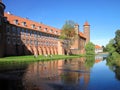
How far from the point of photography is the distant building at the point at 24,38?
161 feet

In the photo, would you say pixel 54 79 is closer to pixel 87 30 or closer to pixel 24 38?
pixel 24 38

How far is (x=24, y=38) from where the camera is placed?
58.8 m

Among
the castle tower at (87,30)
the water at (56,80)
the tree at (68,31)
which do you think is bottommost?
the water at (56,80)

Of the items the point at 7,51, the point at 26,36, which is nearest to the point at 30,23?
the point at 26,36

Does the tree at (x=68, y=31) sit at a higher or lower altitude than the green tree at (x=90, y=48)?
higher

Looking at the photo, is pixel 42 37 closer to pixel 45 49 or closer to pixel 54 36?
pixel 45 49

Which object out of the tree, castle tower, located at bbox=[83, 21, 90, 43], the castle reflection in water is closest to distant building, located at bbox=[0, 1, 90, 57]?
the tree

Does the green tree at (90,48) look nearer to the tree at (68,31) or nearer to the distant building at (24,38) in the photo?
the distant building at (24,38)

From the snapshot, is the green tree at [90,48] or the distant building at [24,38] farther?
the green tree at [90,48]

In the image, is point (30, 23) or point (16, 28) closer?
point (16, 28)

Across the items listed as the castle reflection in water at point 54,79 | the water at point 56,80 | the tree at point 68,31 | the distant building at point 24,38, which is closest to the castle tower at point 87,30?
the distant building at point 24,38

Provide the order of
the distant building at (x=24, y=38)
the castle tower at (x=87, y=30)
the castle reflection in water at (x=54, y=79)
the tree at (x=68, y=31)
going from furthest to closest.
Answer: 1. the castle tower at (x=87, y=30)
2. the tree at (x=68, y=31)
3. the distant building at (x=24, y=38)
4. the castle reflection in water at (x=54, y=79)

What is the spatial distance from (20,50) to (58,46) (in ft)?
93.2

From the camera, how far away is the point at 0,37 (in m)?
43.2
